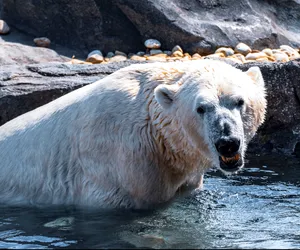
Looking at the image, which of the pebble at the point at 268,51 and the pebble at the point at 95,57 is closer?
the pebble at the point at 268,51

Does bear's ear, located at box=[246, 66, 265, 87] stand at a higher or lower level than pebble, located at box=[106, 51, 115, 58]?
lower

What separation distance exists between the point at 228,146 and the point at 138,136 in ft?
2.63

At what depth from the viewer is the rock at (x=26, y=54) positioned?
34.1ft

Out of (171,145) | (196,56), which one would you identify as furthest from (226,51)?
(171,145)

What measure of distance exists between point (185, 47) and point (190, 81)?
627 centimetres

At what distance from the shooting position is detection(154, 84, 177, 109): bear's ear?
15.6ft

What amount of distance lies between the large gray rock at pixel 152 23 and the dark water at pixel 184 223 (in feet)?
17.3

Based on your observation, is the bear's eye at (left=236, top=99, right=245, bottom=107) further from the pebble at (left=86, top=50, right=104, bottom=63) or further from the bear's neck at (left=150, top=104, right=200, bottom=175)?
the pebble at (left=86, top=50, right=104, bottom=63)

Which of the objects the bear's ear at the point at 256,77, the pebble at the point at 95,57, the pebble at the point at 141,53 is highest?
the pebble at the point at 141,53

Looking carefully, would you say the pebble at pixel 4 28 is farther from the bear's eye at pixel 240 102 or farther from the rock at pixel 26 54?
the bear's eye at pixel 240 102

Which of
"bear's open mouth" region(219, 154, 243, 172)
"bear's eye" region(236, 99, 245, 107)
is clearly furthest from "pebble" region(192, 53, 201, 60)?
"bear's open mouth" region(219, 154, 243, 172)

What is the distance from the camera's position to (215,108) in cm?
450

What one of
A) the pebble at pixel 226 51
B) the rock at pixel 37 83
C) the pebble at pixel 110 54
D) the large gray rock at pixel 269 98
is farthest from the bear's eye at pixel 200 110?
the pebble at pixel 110 54

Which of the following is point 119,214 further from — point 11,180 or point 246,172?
point 246,172
